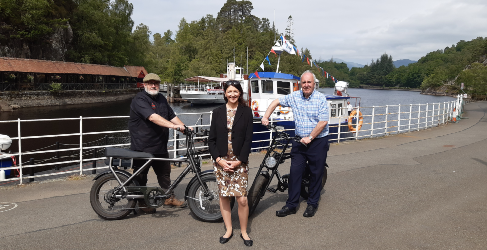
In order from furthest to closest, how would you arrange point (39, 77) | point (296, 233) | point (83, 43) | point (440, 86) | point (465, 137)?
point (440, 86)
point (83, 43)
point (39, 77)
point (465, 137)
point (296, 233)

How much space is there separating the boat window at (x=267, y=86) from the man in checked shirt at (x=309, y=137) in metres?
13.9

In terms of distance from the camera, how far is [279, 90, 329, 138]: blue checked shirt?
15.1ft

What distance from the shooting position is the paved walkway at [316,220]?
397cm

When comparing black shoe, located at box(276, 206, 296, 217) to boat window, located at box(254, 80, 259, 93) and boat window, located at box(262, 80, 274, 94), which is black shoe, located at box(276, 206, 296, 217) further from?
boat window, located at box(254, 80, 259, 93)

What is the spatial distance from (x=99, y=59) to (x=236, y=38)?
4341 cm

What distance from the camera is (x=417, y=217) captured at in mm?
4773

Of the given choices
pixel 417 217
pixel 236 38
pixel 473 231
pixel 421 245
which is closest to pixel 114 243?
pixel 421 245

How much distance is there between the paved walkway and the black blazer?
3.48 feet

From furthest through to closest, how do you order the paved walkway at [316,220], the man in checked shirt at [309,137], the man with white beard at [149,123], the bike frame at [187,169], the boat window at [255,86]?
1. the boat window at [255,86]
2. the man in checked shirt at [309,137]
3. the man with white beard at [149,123]
4. the bike frame at [187,169]
5. the paved walkway at [316,220]

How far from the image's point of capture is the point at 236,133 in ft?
12.2

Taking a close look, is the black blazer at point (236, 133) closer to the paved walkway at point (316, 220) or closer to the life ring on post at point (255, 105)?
the paved walkway at point (316, 220)

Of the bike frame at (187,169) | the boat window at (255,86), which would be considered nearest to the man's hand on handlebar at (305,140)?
the bike frame at (187,169)

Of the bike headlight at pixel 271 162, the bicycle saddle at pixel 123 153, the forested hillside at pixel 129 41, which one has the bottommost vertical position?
the bike headlight at pixel 271 162

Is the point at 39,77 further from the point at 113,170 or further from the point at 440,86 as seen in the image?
the point at 440,86
